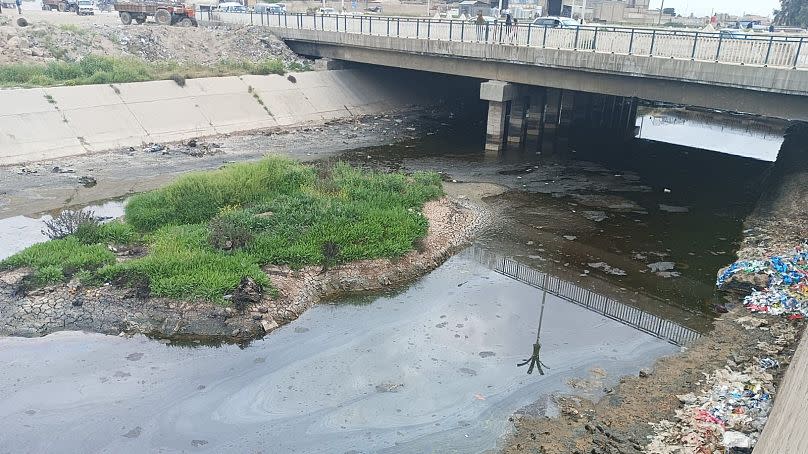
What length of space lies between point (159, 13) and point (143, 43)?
7815 millimetres

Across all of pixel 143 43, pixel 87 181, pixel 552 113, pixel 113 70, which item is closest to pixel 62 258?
pixel 87 181

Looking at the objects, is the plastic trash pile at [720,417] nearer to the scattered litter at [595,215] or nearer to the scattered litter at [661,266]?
the scattered litter at [661,266]

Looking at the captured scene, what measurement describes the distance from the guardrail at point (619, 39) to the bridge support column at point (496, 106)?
2.04 meters

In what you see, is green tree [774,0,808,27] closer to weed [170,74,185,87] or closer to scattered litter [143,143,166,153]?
weed [170,74,185,87]

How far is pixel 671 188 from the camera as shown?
77.6ft

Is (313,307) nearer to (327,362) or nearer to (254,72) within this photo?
(327,362)

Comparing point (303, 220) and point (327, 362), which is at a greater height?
point (303, 220)

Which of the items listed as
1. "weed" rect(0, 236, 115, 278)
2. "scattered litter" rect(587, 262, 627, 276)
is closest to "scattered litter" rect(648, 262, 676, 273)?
"scattered litter" rect(587, 262, 627, 276)

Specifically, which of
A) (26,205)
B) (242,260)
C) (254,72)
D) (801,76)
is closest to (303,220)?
(242,260)

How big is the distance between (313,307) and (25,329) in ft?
19.1

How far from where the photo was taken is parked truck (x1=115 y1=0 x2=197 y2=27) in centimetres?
4581

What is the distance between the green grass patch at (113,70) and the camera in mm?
28828

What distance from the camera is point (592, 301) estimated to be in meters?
14.0

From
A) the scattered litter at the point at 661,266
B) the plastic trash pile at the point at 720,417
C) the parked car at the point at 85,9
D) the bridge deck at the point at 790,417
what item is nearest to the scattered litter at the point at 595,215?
the scattered litter at the point at 661,266
